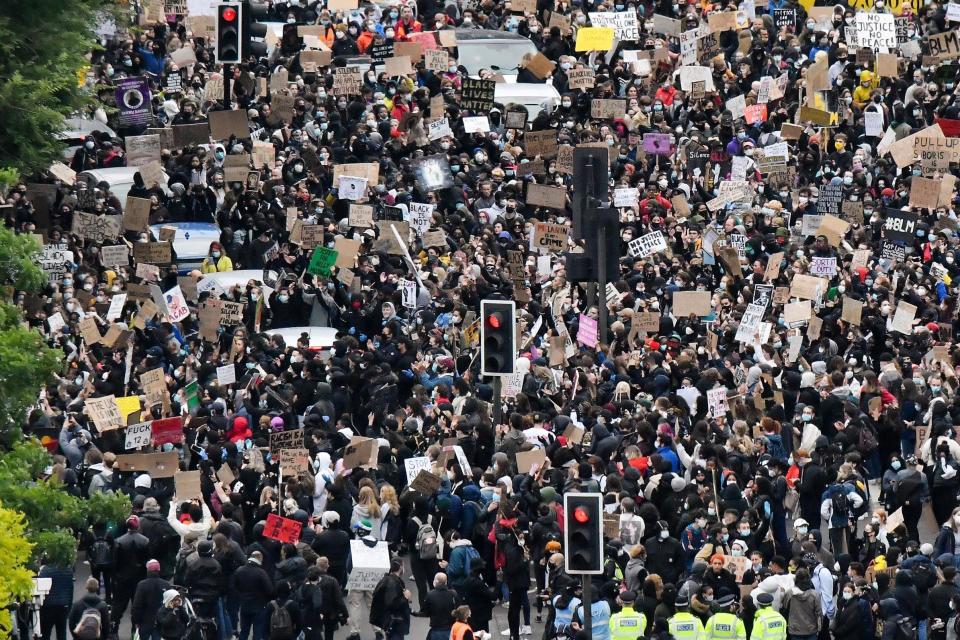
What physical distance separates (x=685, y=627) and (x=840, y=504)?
4.01 m

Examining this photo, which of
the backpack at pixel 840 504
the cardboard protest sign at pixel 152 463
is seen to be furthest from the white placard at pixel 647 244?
the cardboard protest sign at pixel 152 463

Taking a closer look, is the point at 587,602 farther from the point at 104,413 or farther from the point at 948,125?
the point at 948,125

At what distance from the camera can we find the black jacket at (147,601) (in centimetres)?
2500

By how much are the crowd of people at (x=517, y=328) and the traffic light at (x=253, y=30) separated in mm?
510

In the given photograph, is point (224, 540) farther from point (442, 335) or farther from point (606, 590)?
point (442, 335)

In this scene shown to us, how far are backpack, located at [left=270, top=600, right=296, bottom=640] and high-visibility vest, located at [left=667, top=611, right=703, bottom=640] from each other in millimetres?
3842

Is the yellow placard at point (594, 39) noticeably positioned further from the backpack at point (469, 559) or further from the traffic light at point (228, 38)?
the backpack at point (469, 559)

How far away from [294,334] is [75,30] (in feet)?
18.4

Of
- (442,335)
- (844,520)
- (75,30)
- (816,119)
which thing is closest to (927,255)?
(816,119)

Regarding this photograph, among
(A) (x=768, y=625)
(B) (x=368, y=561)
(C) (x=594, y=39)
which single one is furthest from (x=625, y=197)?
(A) (x=768, y=625)

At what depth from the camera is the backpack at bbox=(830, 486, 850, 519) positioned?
89.2 feet

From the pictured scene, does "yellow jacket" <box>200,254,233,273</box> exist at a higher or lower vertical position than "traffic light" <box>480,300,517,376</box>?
lower

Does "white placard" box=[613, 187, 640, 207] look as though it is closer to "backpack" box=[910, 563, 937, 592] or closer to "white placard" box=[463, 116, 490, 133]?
"white placard" box=[463, 116, 490, 133]

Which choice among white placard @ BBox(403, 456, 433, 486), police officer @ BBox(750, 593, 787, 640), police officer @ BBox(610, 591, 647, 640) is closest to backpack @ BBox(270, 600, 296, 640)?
white placard @ BBox(403, 456, 433, 486)
